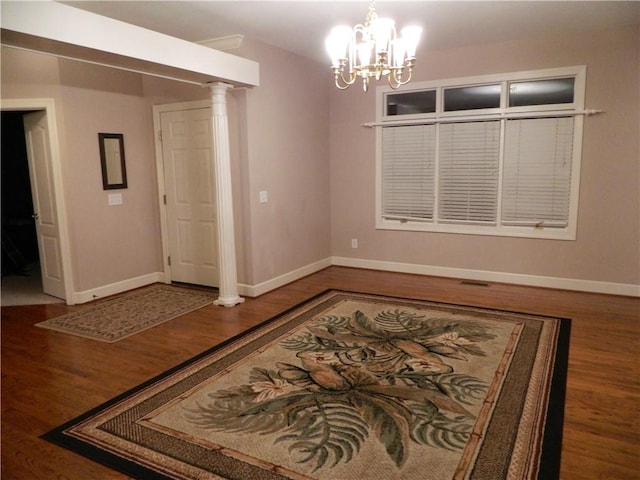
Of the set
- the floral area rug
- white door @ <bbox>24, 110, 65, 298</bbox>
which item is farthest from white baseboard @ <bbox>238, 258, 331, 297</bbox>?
white door @ <bbox>24, 110, 65, 298</bbox>

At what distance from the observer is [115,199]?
205 inches

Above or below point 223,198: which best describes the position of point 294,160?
above

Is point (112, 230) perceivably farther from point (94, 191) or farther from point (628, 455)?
point (628, 455)

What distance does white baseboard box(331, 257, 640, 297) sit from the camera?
489cm

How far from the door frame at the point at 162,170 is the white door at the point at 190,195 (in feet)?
0.14

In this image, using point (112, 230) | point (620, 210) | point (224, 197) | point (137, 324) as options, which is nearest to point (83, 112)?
point (112, 230)

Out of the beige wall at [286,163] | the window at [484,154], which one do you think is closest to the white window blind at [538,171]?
the window at [484,154]

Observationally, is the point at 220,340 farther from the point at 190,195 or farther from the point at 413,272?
the point at 413,272

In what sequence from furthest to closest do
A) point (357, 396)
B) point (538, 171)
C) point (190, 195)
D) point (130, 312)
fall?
1. point (190, 195)
2. point (538, 171)
3. point (130, 312)
4. point (357, 396)

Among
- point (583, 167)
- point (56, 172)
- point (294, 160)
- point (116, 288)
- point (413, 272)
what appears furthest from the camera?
point (413, 272)

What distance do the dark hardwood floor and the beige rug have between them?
135 mm

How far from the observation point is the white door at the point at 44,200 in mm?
4754

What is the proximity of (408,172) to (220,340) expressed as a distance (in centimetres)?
339

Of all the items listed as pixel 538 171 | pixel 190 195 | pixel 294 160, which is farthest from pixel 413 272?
pixel 190 195
